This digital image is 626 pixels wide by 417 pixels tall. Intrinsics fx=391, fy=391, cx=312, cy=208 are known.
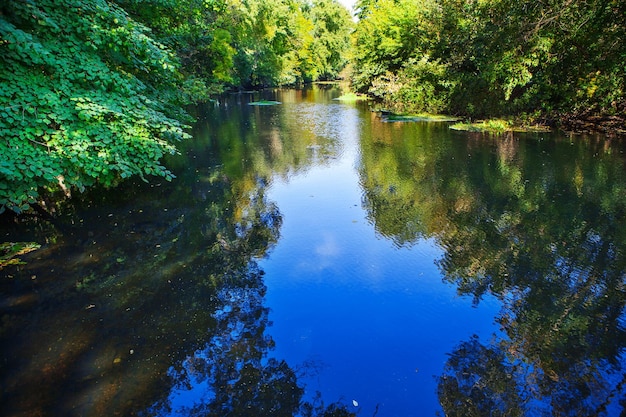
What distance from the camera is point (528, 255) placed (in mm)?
6551

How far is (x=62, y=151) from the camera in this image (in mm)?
5883

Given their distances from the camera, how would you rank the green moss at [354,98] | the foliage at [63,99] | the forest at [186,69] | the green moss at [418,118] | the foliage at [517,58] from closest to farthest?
the foliage at [63,99], the forest at [186,69], the foliage at [517,58], the green moss at [418,118], the green moss at [354,98]

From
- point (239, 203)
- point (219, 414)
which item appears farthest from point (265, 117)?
point (219, 414)

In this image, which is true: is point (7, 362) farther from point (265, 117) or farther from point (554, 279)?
point (265, 117)

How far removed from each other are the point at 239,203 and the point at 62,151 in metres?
4.20

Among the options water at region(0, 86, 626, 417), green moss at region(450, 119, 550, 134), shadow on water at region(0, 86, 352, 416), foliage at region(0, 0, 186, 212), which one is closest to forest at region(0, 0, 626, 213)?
foliage at region(0, 0, 186, 212)

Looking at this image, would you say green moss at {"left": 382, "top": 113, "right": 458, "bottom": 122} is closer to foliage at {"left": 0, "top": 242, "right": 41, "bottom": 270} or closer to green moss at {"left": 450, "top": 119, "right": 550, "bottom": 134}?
green moss at {"left": 450, "top": 119, "right": 550, "bottom": 134}

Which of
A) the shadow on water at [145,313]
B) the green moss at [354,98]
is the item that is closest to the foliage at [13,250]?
the shadow on water at [145,313]

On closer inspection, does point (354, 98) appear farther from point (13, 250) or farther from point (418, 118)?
point (13, 250)

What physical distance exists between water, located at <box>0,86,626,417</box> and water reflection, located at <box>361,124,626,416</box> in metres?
0.03

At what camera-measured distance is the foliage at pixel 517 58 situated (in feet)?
48.2

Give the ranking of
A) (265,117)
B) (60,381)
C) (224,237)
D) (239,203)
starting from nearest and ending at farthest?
(60,381) < (224,237) < (239,203) < (265,117)

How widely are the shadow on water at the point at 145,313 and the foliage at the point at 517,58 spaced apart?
519 inches

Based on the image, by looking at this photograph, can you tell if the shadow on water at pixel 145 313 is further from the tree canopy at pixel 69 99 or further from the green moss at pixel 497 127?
the green moss at pixel 497 127
